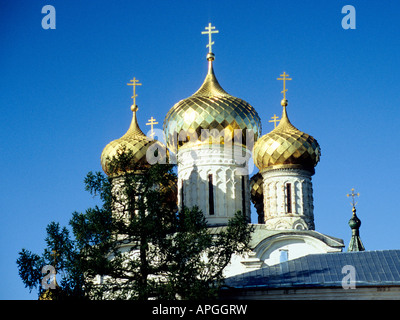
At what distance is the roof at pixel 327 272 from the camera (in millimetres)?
16656

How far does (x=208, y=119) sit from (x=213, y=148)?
97 cm

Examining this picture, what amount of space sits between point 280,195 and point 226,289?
912cm

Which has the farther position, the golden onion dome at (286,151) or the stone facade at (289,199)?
the golden onion dome at (286,151)

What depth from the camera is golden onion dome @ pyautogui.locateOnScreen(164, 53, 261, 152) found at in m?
25.8

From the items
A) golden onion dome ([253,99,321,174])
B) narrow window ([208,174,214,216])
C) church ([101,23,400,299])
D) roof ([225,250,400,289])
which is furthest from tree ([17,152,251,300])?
golden onion dome ([253,99,321,174])

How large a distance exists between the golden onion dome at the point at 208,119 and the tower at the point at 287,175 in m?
0.85

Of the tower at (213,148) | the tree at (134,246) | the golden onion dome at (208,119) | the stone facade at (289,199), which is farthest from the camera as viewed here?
the golden onion dome at (208,119)

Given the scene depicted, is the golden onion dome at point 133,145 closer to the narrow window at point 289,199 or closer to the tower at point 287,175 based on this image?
the tower at point 287,175

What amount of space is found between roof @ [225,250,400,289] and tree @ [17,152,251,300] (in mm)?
861

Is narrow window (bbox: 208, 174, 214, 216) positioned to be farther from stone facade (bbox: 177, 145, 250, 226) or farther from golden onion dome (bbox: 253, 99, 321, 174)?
golden onion dome (bbox: 253, 99, 321, 174)

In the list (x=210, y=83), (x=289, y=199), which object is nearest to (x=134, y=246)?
(x=289, y=199)

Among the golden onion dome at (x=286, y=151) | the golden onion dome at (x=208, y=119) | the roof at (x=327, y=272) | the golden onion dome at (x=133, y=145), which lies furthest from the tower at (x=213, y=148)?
the roof at (x=327, y=272)
